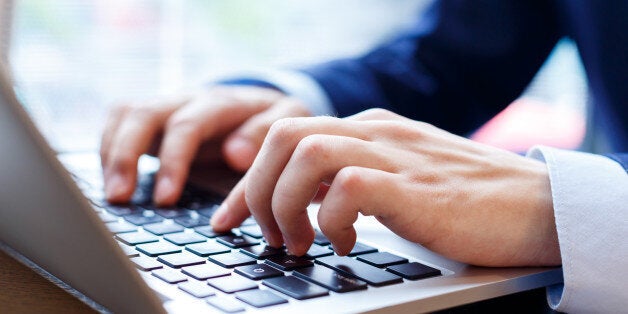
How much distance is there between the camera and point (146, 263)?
0.46 m

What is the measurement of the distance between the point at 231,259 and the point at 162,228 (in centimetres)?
12

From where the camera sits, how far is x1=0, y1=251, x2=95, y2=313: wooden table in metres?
0.40

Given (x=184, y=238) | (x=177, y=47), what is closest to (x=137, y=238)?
(x=184, y=238)

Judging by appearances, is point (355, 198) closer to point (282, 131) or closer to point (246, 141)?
point (282, 131)

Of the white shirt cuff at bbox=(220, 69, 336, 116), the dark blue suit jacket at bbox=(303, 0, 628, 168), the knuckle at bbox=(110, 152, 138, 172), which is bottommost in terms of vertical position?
the knuckle at bbox=(110, 152, 138, 172)

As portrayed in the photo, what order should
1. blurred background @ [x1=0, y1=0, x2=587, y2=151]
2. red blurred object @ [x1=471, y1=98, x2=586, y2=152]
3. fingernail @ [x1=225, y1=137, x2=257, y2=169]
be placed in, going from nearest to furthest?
fingernail @ [x1=225, y1=137, x2=257, y2=169] < red blurred object @ [x1=471, y1=98, x2=586, y2=152] < blurred background @ [x1=0, y1=0, x2=587, y2=151]

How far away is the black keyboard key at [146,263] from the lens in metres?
0.45

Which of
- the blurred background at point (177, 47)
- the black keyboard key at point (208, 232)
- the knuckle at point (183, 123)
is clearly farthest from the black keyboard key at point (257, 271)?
the blurred background at point (177, 47)

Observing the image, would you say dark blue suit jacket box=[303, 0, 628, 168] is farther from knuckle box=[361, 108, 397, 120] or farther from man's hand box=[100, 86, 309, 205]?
knuckle box=[361, 108, 397, 120]

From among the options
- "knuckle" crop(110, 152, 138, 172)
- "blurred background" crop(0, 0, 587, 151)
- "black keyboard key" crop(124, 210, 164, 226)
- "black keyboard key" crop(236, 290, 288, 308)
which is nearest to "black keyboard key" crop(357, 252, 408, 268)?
"black keyboard key" crop(236, 290, 288, 308)

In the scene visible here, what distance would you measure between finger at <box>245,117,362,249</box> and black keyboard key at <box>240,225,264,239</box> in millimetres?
33

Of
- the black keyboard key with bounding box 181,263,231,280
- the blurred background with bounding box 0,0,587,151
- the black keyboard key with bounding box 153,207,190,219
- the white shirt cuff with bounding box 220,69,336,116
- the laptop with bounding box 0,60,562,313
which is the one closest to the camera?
the laptop with bounding box 0,60,562,313

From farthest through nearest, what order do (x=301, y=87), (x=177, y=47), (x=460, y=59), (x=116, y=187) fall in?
(x=177, y=47) < (x=460, y=59) < (x=301, y=87) < (x=116, y=187)

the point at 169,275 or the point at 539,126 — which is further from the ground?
the point at 539,126
